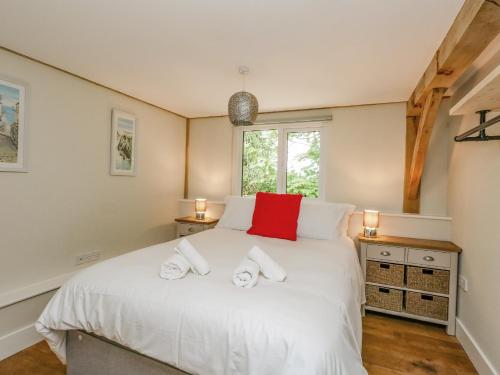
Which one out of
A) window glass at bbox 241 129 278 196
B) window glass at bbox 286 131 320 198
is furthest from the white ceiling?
window glass at bbox 241 129 278 196

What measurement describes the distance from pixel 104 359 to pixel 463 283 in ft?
8.74

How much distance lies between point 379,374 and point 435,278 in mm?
1076

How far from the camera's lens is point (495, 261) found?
1.76m

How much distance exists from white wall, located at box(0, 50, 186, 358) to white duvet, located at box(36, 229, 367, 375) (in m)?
0.89

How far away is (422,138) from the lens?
8.22 feet

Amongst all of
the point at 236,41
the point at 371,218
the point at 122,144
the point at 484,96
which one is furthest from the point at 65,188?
the point at 484,96

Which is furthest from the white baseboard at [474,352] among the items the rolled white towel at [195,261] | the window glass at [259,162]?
the window glass at [259,162]

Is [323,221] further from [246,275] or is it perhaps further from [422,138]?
Answer: [246,275]

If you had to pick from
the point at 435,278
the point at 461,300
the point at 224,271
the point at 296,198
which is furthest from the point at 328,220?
the point at 224,271

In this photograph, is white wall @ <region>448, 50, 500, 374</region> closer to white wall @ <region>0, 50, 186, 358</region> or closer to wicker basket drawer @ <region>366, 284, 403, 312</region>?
wicker basket drawer @ <region>366, 284, 403, 312</region>

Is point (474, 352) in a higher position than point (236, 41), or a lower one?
lower

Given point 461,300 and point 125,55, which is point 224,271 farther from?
point 461,300

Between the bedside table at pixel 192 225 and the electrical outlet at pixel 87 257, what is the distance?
1.00 meters

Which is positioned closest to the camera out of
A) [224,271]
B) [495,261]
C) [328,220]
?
[224,271]
